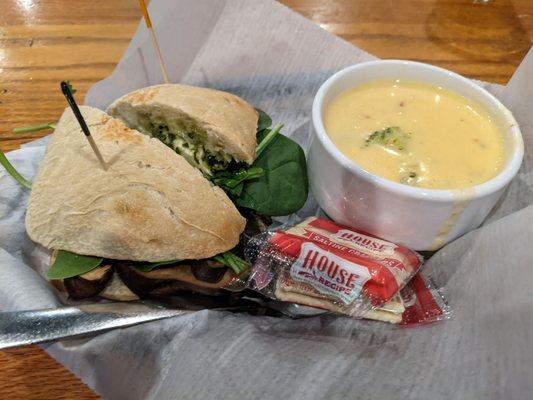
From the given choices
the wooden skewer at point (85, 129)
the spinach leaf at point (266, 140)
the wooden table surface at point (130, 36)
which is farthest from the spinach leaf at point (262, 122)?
the wooden table surface at point (130, 36)

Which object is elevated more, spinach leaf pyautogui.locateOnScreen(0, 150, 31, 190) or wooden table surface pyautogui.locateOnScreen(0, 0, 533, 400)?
A: wooden table surface pyautogui.locateOnScreen(0, 0, 533, 400)

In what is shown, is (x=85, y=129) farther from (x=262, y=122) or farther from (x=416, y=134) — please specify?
(x=416, y=134)

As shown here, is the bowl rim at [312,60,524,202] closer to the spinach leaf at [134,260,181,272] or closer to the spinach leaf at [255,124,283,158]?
the spinach leaf at [255,124,283,158]

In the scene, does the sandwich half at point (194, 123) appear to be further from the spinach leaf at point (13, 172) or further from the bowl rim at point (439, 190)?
the spinach leaf at point (13, 172)

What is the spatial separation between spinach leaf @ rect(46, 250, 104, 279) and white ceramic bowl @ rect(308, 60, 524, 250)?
0.69m

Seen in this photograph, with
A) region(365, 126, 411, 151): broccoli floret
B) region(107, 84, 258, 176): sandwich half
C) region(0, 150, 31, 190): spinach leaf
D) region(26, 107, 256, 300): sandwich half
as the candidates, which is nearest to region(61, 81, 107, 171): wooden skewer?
region(26, 107, 256, 300): sandwich half

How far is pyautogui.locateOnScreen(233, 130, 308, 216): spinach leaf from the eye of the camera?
59.4 inches

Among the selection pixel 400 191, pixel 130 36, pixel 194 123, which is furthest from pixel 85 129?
pixel 130 36

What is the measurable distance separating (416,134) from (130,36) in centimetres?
151

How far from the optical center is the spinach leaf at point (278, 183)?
151cm

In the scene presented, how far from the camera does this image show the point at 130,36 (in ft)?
7.66

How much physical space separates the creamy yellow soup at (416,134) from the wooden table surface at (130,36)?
0.79 meters

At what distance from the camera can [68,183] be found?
1.33 meters

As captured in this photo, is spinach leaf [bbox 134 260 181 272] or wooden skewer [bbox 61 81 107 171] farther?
spinach leaf [bbox 134 260 181 272]
